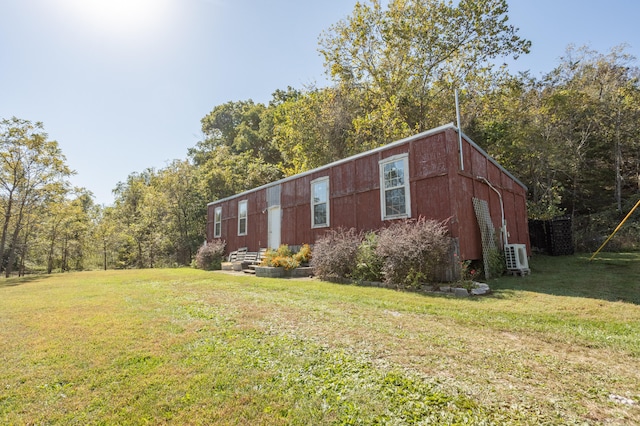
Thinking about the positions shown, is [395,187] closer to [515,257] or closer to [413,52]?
[515,257]

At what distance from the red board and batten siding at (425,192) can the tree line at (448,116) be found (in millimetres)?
6435

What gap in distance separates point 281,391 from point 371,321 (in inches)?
82.6

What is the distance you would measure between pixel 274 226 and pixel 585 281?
424 inches

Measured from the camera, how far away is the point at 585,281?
7.54 m


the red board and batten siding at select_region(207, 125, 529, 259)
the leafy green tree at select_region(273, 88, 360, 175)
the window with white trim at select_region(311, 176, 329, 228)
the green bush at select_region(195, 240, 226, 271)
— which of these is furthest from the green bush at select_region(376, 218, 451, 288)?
the leafy green tree at select_region(273, 88, 360, 175)

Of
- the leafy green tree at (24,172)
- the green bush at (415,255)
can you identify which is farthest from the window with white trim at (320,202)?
the leafy green tree at (24,172)

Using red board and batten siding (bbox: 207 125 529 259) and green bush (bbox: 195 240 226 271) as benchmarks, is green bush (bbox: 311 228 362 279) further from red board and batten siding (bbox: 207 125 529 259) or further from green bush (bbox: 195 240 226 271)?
green bush (bbox: 195 240 226 271)

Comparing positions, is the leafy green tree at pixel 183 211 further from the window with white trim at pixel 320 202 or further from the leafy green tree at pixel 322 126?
the window with white trim at pixel 320 202

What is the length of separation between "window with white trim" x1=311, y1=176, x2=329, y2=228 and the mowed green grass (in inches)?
252

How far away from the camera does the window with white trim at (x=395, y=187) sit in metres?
8.83

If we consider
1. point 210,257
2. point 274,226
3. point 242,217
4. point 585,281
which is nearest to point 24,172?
point 210,257

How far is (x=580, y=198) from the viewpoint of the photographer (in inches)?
788

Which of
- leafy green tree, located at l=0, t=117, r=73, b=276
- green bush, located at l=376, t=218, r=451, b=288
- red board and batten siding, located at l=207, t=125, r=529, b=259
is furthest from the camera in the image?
leafy green tree, located at l=0, t=117, r=73, b=276

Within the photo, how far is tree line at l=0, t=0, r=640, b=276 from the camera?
615 inches
